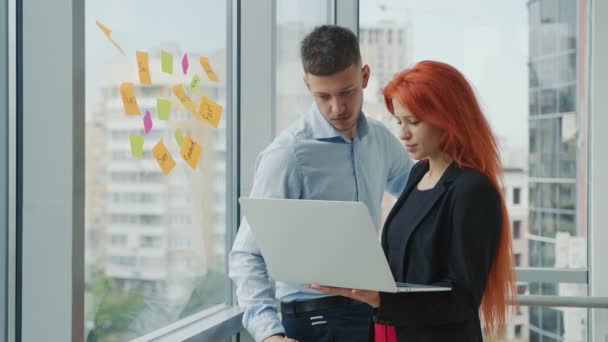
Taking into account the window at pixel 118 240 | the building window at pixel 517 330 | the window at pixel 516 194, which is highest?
the window at pixel 516 194

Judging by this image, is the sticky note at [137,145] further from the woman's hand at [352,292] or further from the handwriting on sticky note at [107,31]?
the woman's hand at [352,292]

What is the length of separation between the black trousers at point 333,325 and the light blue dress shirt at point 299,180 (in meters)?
0.05

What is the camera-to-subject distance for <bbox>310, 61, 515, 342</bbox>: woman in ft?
4.61

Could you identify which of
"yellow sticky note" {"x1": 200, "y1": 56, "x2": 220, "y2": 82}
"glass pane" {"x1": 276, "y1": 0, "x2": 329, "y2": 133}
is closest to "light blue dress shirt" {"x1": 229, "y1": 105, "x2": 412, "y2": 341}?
"yellow sticky note" {"x1": 200, "y1": 56, "x2": 220, "y2": 82}

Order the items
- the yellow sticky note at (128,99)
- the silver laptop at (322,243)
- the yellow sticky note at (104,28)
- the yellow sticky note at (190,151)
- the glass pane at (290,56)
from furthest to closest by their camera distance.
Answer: the glass pane at (290,56)
the yellow sticky note at (190,151)
the yellow sticky note at (128,99)
the yellow sticky note at (104,28)
the silver laptop at (322,243)

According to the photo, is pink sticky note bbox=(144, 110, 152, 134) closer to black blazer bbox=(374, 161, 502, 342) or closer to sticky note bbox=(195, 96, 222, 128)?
sticky note bbox=(195, 96, 222, 128)

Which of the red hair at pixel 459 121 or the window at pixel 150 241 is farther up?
the red hair at pixel 459 121

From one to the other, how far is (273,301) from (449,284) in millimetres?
450

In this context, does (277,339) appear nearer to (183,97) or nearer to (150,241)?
(150,241)

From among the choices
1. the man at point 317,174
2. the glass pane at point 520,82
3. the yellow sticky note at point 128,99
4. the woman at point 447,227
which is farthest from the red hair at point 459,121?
the glass pane at point 520,82

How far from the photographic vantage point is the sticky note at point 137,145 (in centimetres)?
161

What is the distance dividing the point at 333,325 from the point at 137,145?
0.63 meters

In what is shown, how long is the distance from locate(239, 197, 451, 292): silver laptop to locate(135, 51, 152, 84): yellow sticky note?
44cm

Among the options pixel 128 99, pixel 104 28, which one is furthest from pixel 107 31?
pixel 128 99
